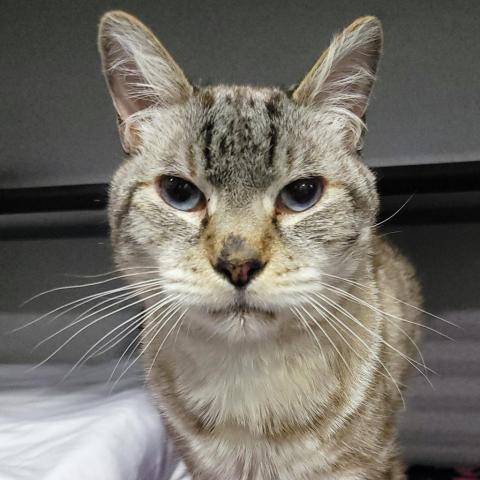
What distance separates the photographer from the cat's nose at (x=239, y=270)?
731 millimetres

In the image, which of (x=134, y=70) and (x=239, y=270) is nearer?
(x=239, y=270)

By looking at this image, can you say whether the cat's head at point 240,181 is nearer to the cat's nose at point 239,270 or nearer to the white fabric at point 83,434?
the cat's nose at point 239,270

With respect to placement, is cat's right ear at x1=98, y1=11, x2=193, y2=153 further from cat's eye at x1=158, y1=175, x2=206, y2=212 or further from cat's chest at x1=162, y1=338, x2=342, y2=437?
cat's chest at x1=162, y1=338, x2=342, y2=437

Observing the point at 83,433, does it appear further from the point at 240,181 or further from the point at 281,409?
the point at 240,181

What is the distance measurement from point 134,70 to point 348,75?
1.10ft

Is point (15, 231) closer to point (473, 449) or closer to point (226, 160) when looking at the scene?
point (226, 160)

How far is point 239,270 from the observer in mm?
731

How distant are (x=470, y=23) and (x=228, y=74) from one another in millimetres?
655

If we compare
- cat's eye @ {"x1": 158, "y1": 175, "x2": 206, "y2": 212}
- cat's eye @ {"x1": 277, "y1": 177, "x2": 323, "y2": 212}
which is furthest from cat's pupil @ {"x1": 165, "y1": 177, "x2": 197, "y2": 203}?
cat's eye @ {"x1": 277, "y1": 177, "x2": 323, "y2": 212}

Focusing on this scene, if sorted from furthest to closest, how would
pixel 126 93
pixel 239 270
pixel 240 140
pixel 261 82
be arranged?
1. pixel 261 82
2. pixel 126 93
3. pixel 240 140
4. pixel 239 270

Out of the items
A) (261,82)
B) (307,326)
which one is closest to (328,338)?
(307,326)

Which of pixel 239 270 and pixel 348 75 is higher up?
pixel 348 75

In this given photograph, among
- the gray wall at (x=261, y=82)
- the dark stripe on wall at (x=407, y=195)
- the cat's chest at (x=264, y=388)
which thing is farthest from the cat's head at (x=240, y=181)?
the gray wall at (x=261, y=82)

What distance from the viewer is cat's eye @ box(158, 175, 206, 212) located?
2.80 ft
